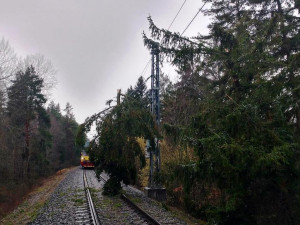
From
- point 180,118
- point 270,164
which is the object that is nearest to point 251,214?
point 270,164

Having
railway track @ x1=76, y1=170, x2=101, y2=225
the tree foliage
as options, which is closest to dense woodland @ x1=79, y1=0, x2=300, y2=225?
the tree foliage

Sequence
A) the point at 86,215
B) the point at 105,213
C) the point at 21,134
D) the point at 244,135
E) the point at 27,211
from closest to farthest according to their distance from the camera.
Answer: the point at 244,135 → the point at 86,215 → the point at 105,213 → the point at 27,211 → the point at 21,134

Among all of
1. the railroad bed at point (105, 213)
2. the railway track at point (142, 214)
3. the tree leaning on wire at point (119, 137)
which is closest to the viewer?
the railway track at point (142, 214)

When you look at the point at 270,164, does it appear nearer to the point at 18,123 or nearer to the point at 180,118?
the point at 180,118

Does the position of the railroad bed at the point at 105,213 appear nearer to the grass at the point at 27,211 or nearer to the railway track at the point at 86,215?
the railway track at the point at 86,215

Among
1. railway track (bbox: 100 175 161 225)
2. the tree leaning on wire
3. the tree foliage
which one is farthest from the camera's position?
the tree leaning on wire

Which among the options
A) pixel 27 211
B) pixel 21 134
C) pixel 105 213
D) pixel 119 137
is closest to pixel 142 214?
pixel 105 213

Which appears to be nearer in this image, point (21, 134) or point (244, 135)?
point (244, 135)

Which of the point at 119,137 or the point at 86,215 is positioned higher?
the point at 119,137

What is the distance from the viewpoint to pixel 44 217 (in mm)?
10258

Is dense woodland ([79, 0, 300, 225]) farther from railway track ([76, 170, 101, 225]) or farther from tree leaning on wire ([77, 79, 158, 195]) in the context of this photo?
railway track ([76, 170, 101, 225])

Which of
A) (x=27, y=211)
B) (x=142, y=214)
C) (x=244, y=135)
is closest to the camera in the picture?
(x=244, y=135)

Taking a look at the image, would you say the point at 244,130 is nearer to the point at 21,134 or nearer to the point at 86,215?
the point at 86,215

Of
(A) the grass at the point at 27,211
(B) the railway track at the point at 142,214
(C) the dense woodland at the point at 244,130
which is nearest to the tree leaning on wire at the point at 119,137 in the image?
(B) the railway track at the point at 142,214
